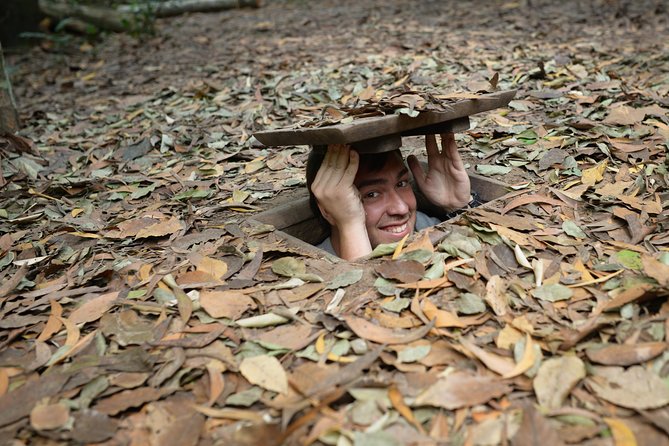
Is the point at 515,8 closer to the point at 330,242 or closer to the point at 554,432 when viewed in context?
the point at 330,242

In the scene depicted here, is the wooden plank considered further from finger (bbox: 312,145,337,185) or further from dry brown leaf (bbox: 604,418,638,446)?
dry brown leaf (bbox: 604,418,638,446)

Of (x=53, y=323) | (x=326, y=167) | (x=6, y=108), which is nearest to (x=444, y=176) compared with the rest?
(x=326, y=167)

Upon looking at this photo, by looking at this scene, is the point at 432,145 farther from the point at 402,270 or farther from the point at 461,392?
the point at 461,392

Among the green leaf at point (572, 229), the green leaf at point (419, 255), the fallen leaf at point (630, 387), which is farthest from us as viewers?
the green leaf at point (572, 229)

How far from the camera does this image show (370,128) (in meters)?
2.20

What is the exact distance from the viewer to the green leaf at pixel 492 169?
3166 millimetres

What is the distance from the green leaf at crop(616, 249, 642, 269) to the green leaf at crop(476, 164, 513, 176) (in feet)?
3.49

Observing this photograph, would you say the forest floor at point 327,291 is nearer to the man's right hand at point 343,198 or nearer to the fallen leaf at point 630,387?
the fallen leaf at point 630,387

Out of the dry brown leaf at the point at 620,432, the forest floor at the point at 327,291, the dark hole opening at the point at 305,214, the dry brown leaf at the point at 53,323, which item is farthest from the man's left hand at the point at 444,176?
the dry brown leaf at the point at 53,323

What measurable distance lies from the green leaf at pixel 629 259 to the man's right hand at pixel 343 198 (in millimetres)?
1090

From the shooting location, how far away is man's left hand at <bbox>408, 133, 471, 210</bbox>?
Answer: 3.07 metres

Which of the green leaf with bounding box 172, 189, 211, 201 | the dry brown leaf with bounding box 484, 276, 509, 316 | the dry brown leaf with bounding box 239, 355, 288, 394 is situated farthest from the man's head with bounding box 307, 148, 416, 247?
the dry brown leaf with bounding box 239, 355, 288, 394

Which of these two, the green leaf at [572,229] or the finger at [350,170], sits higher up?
the finger at [350,170]

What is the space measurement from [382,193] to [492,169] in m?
0.73
